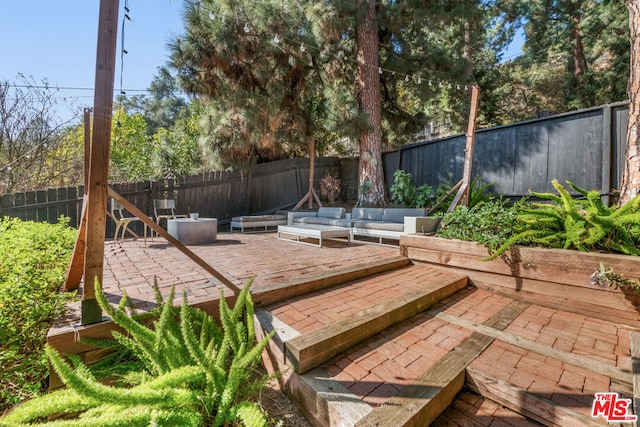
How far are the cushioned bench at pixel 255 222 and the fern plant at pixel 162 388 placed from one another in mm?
4997

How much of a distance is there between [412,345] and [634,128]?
330cm

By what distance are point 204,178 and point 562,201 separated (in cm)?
713

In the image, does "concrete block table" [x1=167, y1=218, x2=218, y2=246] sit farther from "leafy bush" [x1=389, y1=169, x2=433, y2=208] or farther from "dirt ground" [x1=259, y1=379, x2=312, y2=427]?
"leafy bush" [x1=389, y1=169, x2=433, y2=208]

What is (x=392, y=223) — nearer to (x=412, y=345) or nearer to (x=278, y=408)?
(x=412, y=345)

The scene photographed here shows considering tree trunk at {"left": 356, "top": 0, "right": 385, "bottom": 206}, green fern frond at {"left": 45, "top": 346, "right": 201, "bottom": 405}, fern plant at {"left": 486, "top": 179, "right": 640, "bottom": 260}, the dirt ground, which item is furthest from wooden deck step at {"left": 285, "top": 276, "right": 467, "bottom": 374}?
tree trunk at {"left": 356, "top": 0, "right": 385, "bottom": 206}

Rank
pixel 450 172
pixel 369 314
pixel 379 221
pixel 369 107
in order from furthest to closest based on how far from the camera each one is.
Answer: pixel 369 107 → pixel 450 172 → pixel 379 221 → pixel 369 314

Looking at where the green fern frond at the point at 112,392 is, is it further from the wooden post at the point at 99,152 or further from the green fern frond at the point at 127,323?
the wooden post at the point at 99,152

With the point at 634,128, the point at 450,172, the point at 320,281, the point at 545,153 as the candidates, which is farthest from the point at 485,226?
the point at 450,172

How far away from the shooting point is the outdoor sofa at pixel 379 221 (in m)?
4.22

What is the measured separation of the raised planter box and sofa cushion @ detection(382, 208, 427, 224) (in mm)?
1496

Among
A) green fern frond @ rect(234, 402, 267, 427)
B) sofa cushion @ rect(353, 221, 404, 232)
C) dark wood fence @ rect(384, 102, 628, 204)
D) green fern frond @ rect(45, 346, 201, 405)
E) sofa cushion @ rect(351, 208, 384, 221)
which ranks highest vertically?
dark wood fence @ rect(384, 102, 628, 204)

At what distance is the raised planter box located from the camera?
2346 mm

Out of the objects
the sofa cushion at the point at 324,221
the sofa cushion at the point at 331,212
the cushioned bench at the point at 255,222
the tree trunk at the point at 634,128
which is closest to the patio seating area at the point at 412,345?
Result: the tree trunk at the point at 634,128

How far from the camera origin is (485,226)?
3182mm
